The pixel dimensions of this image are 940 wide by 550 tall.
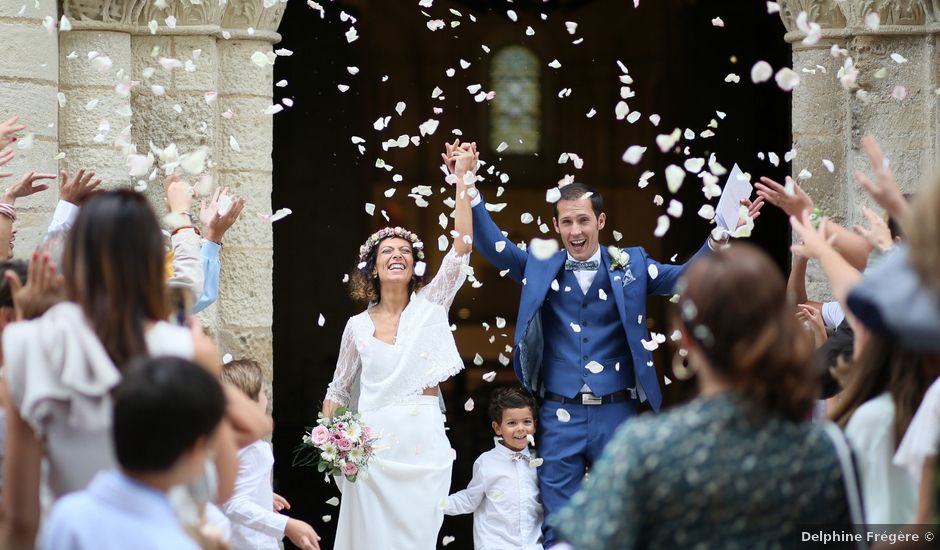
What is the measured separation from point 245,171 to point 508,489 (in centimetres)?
196

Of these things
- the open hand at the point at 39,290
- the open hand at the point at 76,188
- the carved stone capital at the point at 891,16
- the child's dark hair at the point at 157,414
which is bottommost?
the child's dark hair at the point at 157,414

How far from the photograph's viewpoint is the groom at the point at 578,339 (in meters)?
5.23

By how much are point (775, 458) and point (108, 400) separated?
1312 millimetres

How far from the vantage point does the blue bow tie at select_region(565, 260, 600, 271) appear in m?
5.35

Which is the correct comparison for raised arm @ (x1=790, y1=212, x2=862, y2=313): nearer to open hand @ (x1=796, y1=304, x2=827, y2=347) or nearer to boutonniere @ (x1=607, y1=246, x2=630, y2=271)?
open hand @ (x1=796, y1=304, x2=827, y2=347)

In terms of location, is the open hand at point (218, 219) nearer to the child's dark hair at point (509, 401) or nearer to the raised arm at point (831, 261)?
the child's dark hair at point (509, 401)

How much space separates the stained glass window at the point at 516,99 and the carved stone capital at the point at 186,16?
831 cm

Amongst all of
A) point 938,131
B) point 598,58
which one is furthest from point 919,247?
point 598,58

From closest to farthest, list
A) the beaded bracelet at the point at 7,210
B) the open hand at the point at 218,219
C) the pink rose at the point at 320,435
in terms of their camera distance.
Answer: the open hand at the point at 218,219 < the beaded bracelet at the point at 7,210 < the pink rose at the point at 320,435

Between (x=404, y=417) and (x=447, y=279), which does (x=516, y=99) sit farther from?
(x=404, y=417)

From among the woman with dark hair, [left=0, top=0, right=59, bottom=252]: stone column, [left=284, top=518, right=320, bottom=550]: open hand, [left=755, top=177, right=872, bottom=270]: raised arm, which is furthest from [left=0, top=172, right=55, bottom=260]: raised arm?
the woman with dark hair

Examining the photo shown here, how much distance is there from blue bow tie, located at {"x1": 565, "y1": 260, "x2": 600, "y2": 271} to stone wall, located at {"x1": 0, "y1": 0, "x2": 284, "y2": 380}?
58.2 inches

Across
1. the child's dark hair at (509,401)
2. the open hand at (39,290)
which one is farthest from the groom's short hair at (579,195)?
the open hand at (39,290)

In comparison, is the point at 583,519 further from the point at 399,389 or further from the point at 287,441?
the point at 287,441
